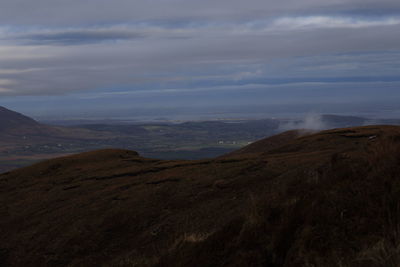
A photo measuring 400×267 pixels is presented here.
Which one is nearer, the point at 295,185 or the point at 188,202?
the point at 295,185

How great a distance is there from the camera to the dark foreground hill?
833cm

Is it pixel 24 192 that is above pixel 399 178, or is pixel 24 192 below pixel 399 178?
below

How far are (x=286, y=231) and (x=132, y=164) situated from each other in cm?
2277

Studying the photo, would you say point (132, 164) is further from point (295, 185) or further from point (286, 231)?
point (286, 231)

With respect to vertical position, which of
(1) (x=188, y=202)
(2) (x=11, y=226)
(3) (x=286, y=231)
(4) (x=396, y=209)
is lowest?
(2) (x=11, y=226)

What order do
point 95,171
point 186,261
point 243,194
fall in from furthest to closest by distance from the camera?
point 95,171 < point 243,194 < point 186,261

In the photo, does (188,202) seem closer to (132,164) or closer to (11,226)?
(11,226)

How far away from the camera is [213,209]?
51.4 ft

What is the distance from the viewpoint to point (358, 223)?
27.2ft

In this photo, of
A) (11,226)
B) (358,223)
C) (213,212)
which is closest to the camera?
(358,223)

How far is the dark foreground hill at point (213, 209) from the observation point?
833cm

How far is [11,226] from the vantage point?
799 inches

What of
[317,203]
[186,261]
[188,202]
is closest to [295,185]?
[317,203]

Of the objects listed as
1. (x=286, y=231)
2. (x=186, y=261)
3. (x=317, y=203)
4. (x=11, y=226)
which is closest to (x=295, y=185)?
(x=317, y=203)
